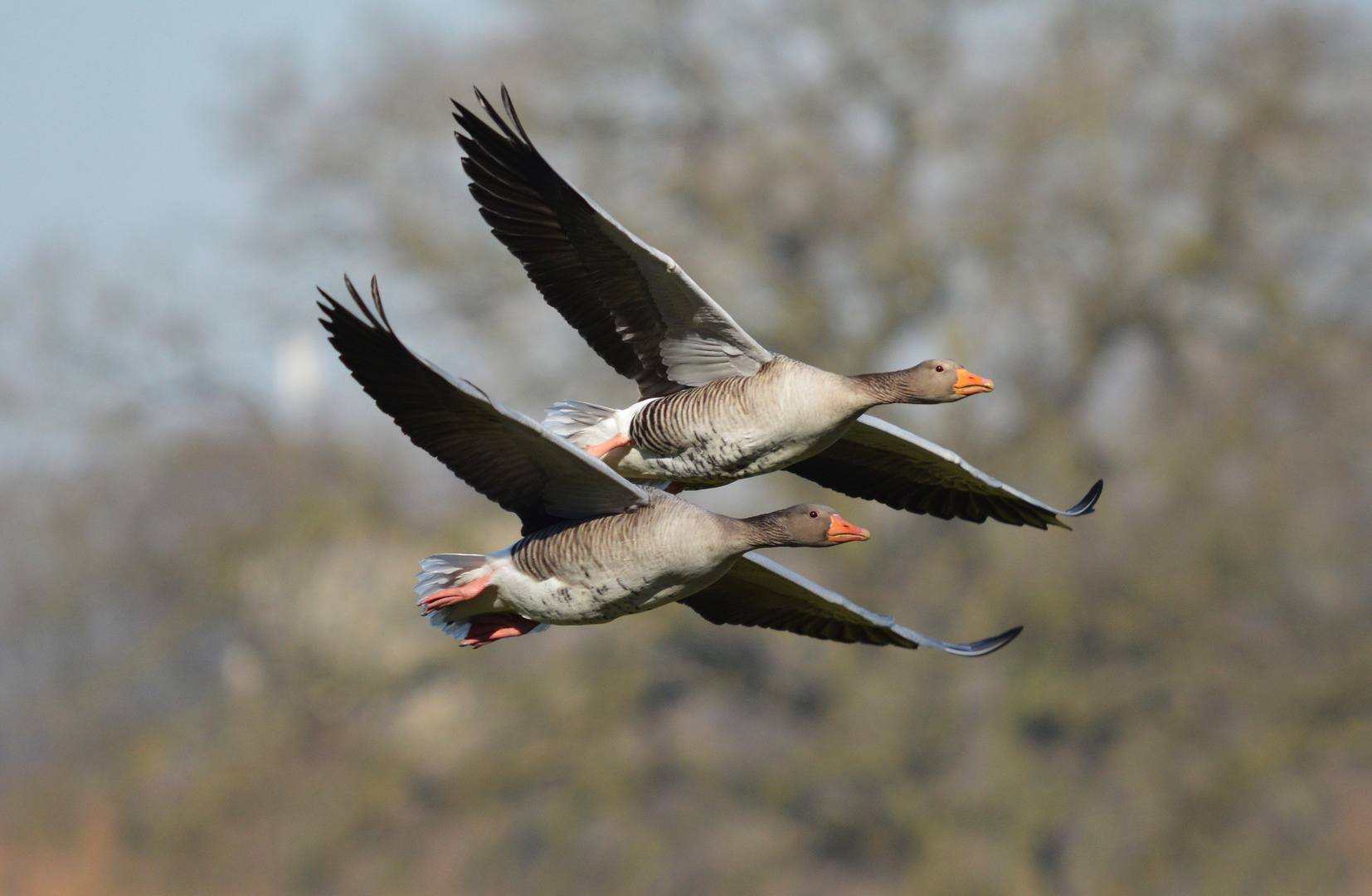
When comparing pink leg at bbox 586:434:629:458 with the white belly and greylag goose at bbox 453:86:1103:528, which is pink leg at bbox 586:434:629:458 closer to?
greylag goose at bbox 453:86:1103:528

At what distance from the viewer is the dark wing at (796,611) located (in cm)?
751

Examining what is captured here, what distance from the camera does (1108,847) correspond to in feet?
70.6

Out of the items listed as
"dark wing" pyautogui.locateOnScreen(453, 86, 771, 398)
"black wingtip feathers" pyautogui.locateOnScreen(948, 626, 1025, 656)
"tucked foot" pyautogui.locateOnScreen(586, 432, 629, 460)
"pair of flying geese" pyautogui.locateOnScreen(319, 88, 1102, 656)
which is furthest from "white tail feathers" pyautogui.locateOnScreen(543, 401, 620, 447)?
"black wingtip feathers" pyautogui.locateOnScreen(948, 626, 1025, 656)

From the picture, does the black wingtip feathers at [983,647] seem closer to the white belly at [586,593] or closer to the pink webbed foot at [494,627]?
the white belly at [586,593]

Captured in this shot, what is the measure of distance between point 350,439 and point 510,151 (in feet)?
57.0

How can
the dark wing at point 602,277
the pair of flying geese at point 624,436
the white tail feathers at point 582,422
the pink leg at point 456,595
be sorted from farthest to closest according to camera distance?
the white tail feathers at point 582,422, the dark wing at point 602,277, the pink leg at point 456,595, the pair of flying geese at point 624,436

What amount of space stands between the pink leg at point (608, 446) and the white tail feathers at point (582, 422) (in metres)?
0.11

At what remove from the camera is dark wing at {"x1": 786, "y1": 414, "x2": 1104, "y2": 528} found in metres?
8.23

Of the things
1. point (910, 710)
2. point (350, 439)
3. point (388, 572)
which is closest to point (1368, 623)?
point (910, 710)

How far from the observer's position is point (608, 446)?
741cm

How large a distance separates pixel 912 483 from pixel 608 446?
80.1 inches

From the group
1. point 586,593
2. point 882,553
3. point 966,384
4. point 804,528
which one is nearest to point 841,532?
point 804,528

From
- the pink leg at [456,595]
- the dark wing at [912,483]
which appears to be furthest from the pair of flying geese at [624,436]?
the dark wing at [912,483]

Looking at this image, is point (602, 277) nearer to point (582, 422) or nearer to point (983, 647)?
point (582, 422)
